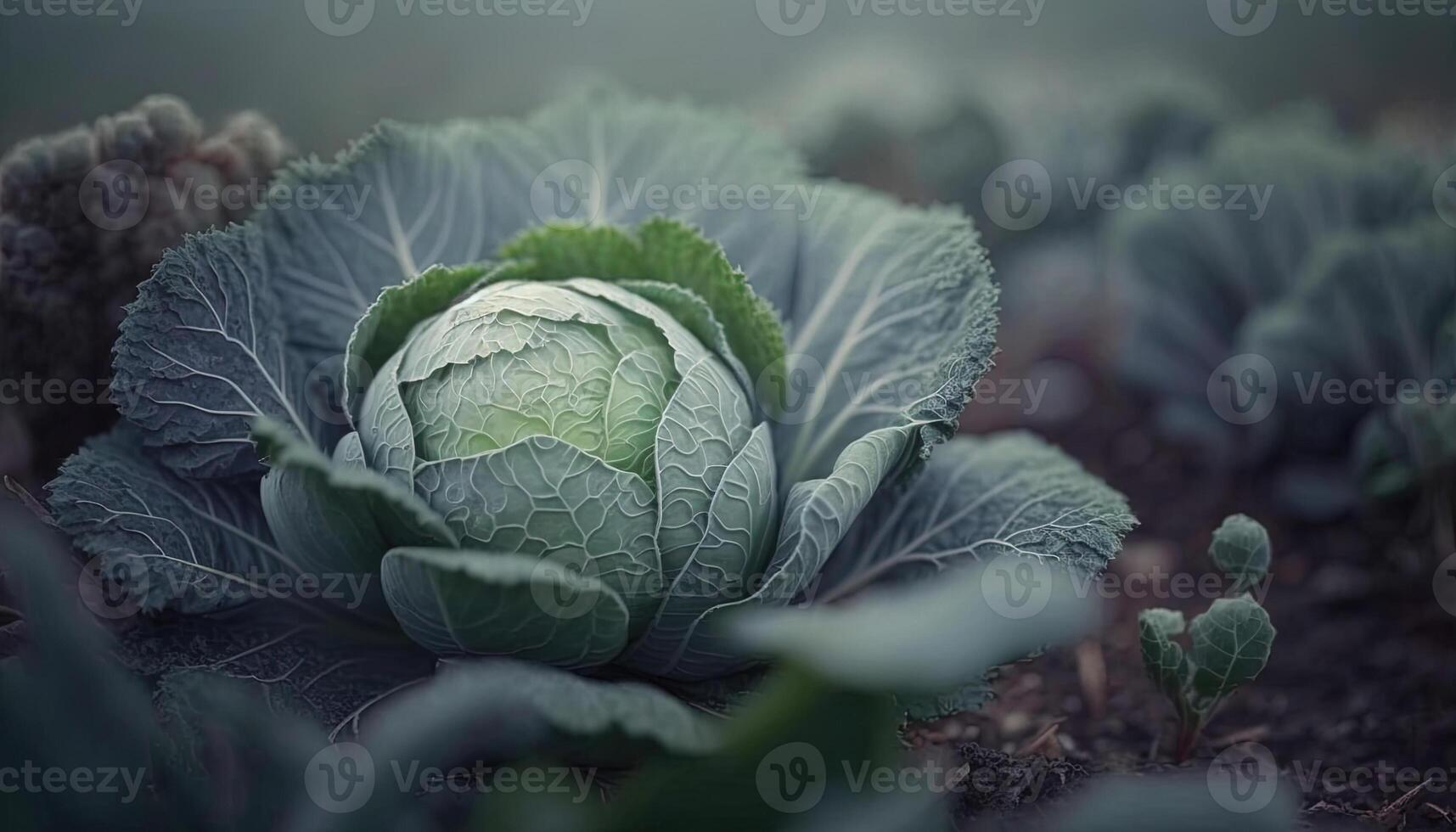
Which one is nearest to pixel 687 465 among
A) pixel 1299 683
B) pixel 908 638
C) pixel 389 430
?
pixel 389 430

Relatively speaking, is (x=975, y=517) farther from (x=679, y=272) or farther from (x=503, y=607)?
(x=503, y=607)

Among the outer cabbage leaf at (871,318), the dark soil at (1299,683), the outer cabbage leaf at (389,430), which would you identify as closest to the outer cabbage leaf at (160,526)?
the outer cabbage leaf at (389,430)

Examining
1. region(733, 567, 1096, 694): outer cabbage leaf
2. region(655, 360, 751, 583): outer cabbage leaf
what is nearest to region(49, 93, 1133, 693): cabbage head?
region(655, 360, 751, 583): outer cabbage leaf

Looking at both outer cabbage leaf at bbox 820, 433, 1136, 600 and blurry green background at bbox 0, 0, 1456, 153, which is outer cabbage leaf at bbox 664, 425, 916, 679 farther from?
blurry green background at bbox 0, 0, 1456, 153

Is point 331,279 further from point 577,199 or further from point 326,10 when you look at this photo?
point 326,10

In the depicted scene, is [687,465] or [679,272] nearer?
[687,465]

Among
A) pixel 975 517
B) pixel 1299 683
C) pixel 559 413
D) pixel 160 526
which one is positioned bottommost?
pixel 1299 683

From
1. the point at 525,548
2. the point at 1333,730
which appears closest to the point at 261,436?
the point at 525,548
